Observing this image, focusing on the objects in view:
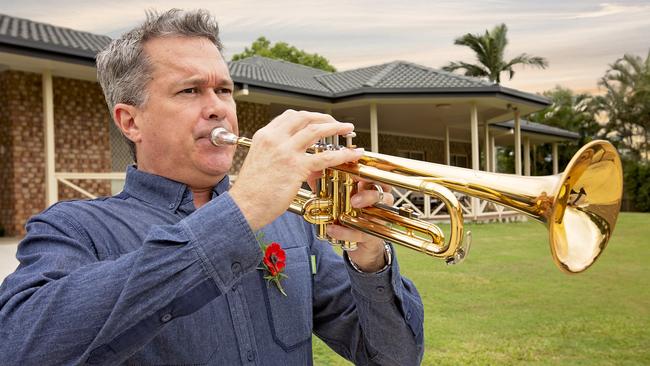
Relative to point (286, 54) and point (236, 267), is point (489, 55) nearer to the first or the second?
point (286, 54)

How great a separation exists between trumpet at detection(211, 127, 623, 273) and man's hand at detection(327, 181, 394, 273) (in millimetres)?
21

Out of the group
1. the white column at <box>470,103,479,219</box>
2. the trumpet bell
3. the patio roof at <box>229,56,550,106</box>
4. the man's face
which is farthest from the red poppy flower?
the white column at <box>470,103,479,219</box>

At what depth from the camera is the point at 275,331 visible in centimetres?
162

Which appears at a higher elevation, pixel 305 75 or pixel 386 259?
pixel 305 75

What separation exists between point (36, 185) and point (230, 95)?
379 inches

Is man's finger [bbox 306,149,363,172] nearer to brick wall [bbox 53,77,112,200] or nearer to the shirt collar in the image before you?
the shirt collar

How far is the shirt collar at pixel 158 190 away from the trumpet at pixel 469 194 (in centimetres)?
19

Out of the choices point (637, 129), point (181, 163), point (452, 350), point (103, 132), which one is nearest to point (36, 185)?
point (103, 132)

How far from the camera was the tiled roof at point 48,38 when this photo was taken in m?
8.30

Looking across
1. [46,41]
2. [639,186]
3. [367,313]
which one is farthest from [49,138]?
[639,186]

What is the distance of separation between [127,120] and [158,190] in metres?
0.25

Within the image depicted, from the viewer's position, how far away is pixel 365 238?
5.41 feet

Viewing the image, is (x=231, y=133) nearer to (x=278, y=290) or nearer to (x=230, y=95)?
(x=230, y=95)

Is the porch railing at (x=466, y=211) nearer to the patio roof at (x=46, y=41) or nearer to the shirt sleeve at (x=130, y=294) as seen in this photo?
the patio roof at (x=46, y=41)
